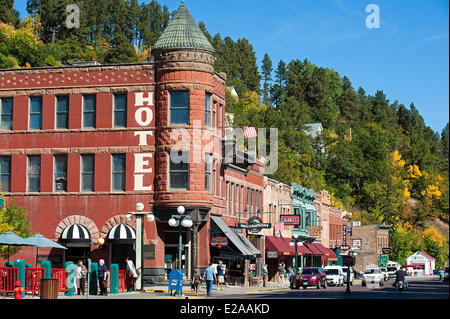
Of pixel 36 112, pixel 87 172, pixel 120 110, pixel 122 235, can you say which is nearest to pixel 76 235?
pixel 122 235

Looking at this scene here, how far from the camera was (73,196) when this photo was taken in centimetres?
5331

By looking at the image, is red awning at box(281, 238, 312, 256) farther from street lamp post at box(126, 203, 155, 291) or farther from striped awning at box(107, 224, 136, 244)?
street lamp post at box(126, 203, 155, 291)

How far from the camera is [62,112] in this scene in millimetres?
54094

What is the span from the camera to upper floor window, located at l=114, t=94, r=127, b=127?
53.1m

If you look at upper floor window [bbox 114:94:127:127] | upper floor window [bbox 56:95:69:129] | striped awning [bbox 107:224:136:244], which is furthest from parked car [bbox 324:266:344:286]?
upper floor window [bbox 56:95:69:129]

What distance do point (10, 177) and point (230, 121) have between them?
7076 cm

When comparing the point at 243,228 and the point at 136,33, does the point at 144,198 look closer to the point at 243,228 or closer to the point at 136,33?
the point at 243,228

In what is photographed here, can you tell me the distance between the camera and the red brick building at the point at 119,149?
51.7 metres

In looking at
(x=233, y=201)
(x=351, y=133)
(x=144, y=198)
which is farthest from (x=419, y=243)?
(x=144, y=198)

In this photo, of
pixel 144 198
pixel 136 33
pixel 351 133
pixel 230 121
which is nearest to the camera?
pixel 144 198

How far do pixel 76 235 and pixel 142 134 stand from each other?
803 cm

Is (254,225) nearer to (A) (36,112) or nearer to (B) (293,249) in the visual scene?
(A) (36,112)

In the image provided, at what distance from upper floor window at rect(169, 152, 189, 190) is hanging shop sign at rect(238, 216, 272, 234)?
8.67 m

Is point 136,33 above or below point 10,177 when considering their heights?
→ above
